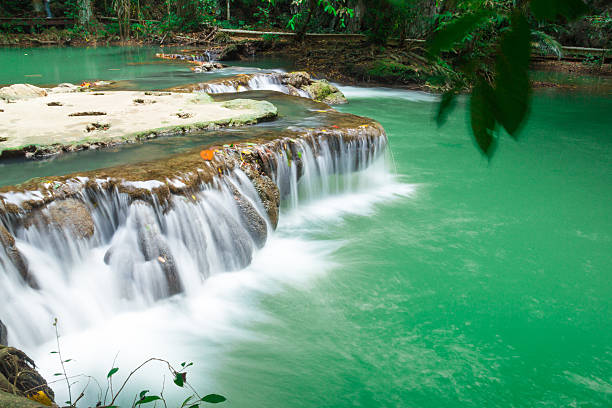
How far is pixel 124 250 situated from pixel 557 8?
12.3 ft

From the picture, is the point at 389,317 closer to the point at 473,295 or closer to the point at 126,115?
the point at 473,295

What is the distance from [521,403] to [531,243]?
2.43 meters

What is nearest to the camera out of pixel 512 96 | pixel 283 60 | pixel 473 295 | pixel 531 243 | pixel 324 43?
pixel 512 96

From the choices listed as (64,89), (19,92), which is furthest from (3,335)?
(64,89)

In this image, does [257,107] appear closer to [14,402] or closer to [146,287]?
[146,287]

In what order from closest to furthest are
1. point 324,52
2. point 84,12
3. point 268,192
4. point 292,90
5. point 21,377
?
point 21,377
point 268,192
point 292,90
point 324,52
point 84,12

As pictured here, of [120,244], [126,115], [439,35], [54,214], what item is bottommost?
[120,244]

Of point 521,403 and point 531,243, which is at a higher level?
point 531,243

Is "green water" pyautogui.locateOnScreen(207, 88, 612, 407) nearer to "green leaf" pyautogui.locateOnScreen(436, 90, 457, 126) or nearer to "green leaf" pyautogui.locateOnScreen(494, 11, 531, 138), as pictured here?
"green leaf" pyautogui.locateOnScreen(436, 90, 457, 126)

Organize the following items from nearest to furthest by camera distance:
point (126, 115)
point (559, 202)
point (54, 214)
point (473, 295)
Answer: point (54, 214), point (473, 295), point (126, 115), point (559, 202)

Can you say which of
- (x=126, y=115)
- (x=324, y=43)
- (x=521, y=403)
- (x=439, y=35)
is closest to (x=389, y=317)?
(x=521, y=403)

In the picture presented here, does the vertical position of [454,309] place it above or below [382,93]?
below

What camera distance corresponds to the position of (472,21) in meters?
0.57

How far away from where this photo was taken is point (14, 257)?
10.9 feet
